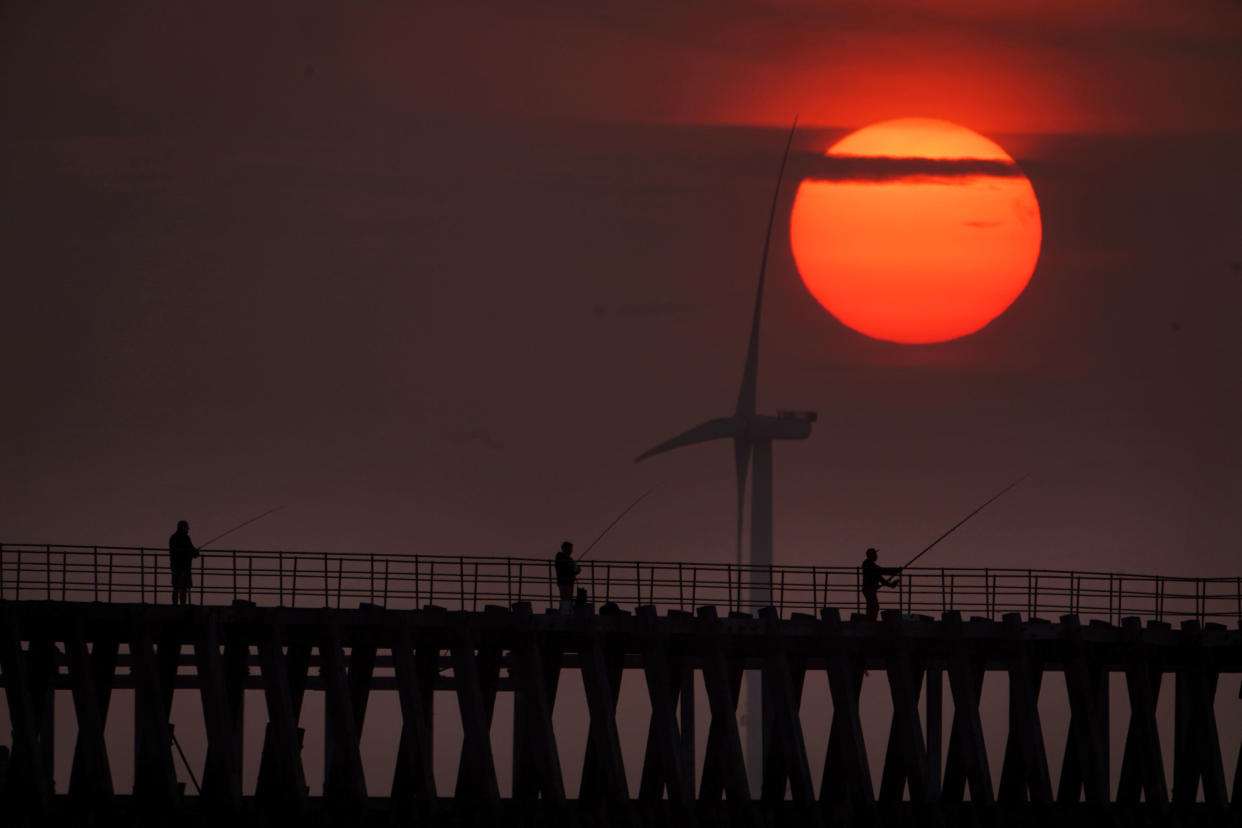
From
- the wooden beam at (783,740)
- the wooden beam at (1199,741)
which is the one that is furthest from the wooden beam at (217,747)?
the wooden beam at (1199,741)

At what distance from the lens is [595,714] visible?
54562 mm

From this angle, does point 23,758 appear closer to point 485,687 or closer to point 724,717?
point 485,687

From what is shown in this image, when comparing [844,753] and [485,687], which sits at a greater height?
[485,687]

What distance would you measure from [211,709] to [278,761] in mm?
1798

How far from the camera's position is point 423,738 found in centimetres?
5378

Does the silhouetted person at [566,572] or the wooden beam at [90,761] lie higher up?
the silhouetted person at [566,572]

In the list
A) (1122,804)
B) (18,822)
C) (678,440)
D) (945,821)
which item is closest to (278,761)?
(18,822)

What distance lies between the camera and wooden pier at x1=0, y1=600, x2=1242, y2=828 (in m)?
53.4

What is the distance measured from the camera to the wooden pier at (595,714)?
175ft

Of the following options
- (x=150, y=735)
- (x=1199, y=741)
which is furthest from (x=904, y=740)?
(x=150, y=735)

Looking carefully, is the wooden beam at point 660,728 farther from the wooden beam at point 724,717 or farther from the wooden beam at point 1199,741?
the wooden beam at point 1199,741

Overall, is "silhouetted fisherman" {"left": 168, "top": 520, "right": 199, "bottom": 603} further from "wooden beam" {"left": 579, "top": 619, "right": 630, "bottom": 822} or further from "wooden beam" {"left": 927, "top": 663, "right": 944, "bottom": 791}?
"wooden beam" {"left": 927, "top": 663, "right": 944, "bottom": 791}

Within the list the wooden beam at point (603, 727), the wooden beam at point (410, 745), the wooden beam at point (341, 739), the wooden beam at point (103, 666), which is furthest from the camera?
the wooden beam at point (103, 666)

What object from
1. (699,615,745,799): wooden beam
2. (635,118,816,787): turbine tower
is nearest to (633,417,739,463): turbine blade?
(635,118,816,787): turbine tower
